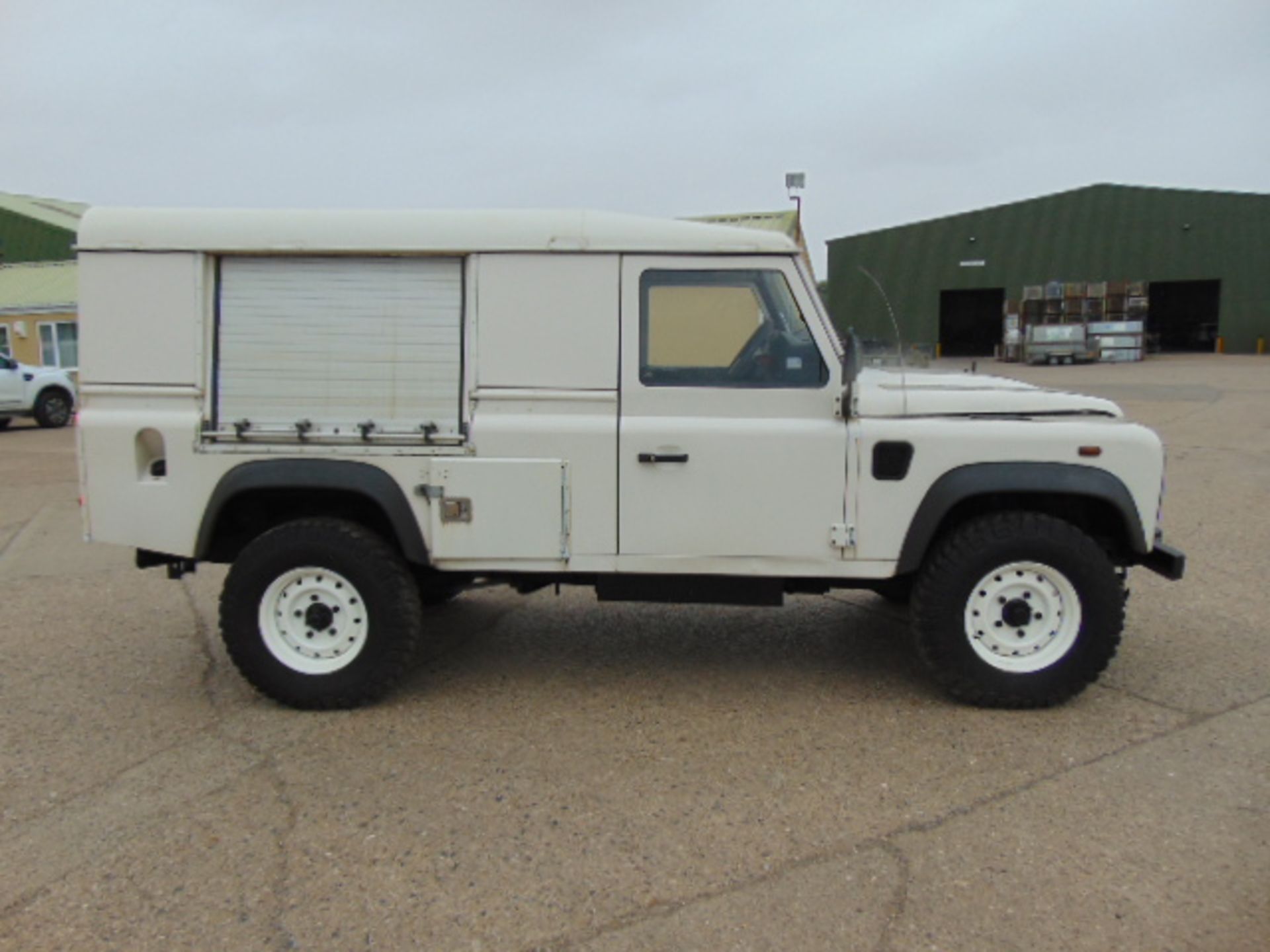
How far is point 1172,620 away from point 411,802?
4460 millimetres

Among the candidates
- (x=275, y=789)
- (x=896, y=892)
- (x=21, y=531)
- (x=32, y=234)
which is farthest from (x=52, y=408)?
(x=32, y=234)

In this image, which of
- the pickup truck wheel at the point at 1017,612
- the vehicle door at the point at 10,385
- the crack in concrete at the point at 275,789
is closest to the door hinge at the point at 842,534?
the pickup truck wheel at the point at 1017,612

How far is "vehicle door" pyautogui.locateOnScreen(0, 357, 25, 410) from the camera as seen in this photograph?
1803cm

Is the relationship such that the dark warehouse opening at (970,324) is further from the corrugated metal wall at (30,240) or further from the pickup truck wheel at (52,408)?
the corrugated metal wall at (30,240)

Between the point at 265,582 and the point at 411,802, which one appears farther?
the point at 265,582

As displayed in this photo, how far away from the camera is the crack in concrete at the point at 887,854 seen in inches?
107

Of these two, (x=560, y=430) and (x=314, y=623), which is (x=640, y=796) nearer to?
(x=560, y=430)

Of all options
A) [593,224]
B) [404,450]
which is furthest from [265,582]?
[593,224]

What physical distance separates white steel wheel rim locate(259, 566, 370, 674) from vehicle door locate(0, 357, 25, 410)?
17255mm

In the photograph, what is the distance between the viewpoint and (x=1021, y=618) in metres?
4.23

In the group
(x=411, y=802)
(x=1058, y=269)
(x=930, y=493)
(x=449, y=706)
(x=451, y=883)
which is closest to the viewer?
(x=451, y=883)

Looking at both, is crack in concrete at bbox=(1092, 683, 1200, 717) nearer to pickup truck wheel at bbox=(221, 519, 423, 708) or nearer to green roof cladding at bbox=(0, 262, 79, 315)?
pickup truck wheel at bbox=(221, 519, 423, 708)

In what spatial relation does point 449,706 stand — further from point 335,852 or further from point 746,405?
point 746,405

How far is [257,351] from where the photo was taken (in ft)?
13.9
